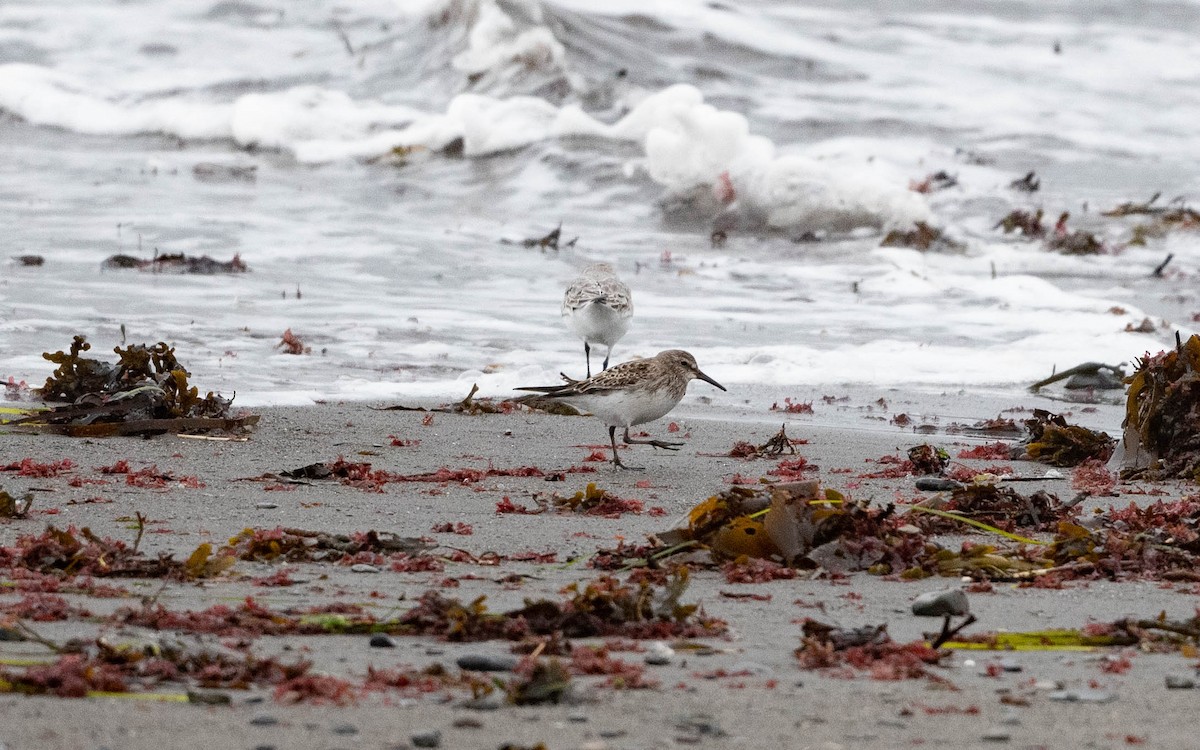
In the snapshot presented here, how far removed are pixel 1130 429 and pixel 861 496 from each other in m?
1.39

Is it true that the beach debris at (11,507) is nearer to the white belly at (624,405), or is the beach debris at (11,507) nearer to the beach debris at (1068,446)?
the white belly at (624,405)

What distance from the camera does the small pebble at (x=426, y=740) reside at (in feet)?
8.64

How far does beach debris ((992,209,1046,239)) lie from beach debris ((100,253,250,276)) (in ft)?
25.3

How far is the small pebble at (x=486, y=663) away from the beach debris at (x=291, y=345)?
6.17 metres

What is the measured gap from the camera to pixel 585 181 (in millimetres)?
17328

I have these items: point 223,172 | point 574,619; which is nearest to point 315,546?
point 574,619

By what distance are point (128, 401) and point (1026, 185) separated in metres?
12.4

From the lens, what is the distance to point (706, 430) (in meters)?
7.65

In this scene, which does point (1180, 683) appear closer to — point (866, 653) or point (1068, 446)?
point (866, 653)

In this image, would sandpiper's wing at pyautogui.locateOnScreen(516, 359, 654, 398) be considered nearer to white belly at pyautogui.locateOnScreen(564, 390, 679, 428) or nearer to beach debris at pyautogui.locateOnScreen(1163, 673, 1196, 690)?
white belly at pyautogui.locateOnScreen(564, 390, 679, 428)

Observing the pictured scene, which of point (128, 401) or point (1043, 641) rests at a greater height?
point (128, 401)

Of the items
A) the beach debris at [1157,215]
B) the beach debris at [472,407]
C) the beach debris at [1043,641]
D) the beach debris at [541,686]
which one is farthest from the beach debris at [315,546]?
the beach debris at [1157,215]

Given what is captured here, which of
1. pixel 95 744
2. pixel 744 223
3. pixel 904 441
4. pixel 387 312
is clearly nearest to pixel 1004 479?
pixel 904 441

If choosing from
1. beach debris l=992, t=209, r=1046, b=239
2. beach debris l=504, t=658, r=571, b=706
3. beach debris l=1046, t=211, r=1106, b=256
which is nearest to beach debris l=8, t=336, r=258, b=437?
beach debris l=504, t=658, r=571, b=706
